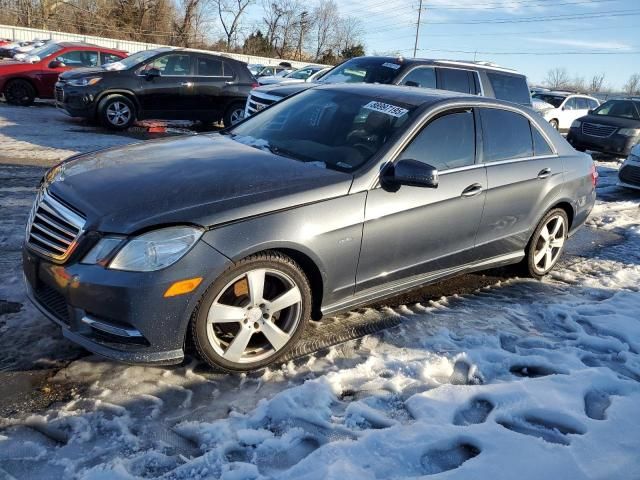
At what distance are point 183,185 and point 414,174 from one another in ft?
4.59

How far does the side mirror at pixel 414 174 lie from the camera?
3.52m

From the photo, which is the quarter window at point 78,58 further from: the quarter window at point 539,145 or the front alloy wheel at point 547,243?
the front alloy wheel at point 547,243

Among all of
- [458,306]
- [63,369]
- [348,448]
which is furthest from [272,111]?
[348,448]

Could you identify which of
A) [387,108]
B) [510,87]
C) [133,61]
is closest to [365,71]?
[510,87]

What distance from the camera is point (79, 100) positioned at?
1110cm

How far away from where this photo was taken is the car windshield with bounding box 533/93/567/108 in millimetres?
18891

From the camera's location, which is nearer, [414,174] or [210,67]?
[414,174]

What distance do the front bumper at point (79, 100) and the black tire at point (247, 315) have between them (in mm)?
9340

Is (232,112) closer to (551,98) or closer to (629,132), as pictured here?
(629,132)

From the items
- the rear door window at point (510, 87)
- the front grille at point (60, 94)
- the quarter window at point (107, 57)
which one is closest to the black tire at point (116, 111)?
the front grille at point (60, 94)

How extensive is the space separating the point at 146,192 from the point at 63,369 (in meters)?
1.09

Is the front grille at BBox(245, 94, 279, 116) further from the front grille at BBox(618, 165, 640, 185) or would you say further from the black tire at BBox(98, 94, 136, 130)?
the front grille at BBox(618, 165, 640, 185)

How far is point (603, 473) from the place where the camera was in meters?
2.65

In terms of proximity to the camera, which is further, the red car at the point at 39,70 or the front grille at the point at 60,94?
the red car at the point at 39,70
